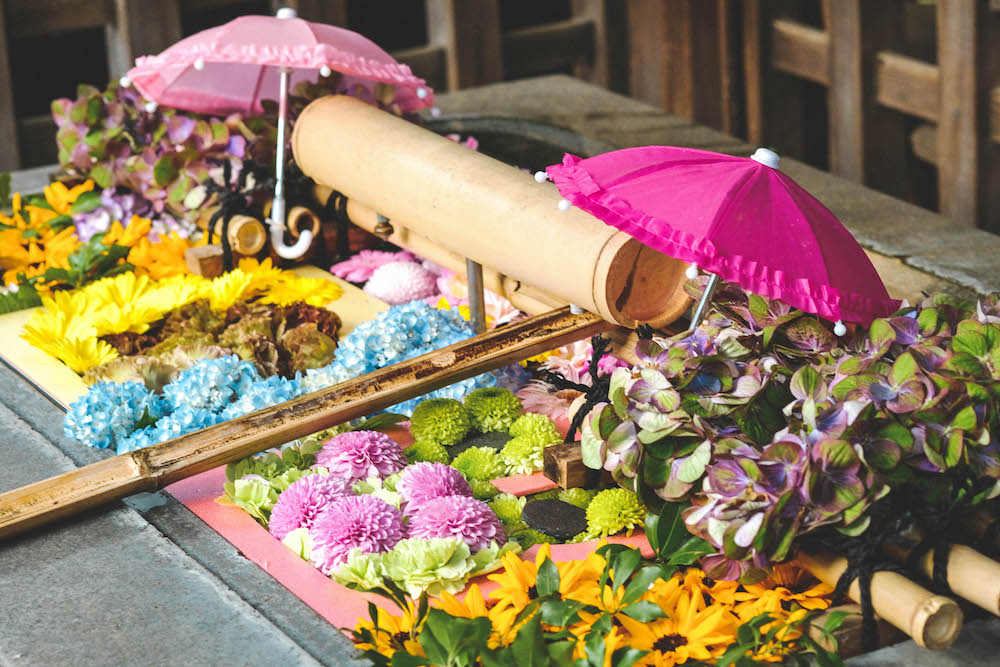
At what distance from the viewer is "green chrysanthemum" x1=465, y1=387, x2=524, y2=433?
1.86 m

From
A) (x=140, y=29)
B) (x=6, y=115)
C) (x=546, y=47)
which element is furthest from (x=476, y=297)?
(x=546, y=47)

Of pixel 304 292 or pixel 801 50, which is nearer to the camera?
pixel 304 292

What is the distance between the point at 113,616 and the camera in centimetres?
143

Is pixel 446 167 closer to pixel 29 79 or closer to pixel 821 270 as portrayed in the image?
pixel 821 270

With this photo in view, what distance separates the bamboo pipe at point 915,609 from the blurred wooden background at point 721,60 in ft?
7.47

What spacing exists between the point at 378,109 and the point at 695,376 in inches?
45.2

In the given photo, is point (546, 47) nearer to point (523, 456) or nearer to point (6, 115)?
point (6, 115)

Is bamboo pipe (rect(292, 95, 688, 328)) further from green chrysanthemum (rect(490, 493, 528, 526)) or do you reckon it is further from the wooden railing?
the wooden railing

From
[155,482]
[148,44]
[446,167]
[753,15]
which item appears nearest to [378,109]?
[446,167]

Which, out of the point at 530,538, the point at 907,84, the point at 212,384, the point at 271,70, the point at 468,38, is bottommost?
the point at 530,538

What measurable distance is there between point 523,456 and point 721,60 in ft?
9.86

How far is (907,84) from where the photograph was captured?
360 centimetres

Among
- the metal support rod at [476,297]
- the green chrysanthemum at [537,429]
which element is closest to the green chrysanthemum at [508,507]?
the green chrysanthemum at [537,429]

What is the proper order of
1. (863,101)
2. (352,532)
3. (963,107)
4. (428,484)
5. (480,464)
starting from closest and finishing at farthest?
(352,532), (428,484), (480,464), (963,107), (863,101)
